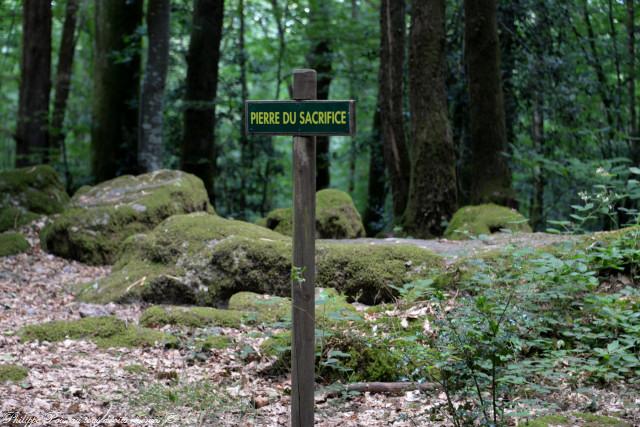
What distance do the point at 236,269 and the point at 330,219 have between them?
11.7 ft

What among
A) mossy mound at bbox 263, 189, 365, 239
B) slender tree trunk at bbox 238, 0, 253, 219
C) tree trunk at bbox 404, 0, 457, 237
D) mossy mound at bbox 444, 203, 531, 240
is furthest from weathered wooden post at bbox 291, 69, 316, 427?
slender tree trunk at bbox 238, 0, 253, 219

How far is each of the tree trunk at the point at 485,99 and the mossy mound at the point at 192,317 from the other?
6.07 meters

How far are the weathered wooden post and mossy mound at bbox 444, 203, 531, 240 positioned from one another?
18.9ft

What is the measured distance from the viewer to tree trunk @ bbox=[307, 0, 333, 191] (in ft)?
63.5

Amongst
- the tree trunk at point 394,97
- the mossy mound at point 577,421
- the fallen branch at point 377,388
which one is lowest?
the fallen branch at point 377,388

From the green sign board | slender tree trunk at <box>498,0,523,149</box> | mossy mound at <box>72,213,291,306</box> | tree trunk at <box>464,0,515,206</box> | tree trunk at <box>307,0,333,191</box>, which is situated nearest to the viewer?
the green sign board

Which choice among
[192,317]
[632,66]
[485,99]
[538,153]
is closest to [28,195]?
[192,317]

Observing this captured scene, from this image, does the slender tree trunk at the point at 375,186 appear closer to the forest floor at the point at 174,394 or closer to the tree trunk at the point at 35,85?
the tree trunk at the point at 35,85

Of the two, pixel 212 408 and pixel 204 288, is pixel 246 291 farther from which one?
pixel 212 408

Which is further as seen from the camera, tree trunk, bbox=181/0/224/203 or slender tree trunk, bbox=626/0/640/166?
slender tree trunk, bbox=626/0/640/166

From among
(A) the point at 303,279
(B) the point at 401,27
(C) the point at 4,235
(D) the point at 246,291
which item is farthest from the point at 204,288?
(B) the point at 401,27

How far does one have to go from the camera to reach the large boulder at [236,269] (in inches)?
290

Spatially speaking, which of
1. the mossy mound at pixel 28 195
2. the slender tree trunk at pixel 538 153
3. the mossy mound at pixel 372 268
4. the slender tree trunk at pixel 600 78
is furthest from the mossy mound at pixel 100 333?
the slender tree trunk at pixel 600 78

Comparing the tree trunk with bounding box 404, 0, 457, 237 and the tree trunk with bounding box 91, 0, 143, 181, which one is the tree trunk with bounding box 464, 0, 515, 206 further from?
the tree trunk with bounding box 91, 0, 143, 181
